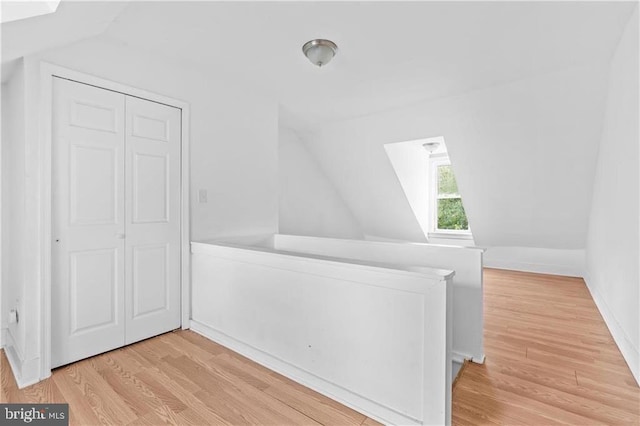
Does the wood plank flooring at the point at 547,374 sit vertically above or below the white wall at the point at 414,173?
below

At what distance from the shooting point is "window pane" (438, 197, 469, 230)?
570 cm

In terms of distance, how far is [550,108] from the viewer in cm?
307

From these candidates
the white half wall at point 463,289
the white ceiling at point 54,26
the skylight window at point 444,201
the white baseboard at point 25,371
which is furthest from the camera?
the skylight window at point 444,201

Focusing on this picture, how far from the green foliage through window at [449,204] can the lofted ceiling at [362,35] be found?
2.78m

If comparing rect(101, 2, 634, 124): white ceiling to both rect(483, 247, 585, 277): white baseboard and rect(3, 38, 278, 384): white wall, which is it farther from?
rect(483, 247, 585, 277): white baseboard

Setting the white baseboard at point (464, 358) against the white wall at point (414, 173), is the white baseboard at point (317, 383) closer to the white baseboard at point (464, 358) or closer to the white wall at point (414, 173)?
the white baseboard at point (464, 358)

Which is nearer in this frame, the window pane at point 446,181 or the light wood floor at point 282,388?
the light wood floor at point 282,388

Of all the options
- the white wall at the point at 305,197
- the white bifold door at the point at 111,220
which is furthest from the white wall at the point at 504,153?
the white bifold door at the point at 111,220

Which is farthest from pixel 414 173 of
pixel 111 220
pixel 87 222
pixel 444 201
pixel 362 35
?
pixel 87 222

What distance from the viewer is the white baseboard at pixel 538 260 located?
4.59 metres

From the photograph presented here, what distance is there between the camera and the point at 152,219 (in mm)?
2562

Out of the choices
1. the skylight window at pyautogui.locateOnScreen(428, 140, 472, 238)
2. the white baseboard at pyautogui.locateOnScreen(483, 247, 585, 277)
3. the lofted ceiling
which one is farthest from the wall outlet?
the white baseboard at pyautogui.locateOnScreen(483, 247, 585, 277)

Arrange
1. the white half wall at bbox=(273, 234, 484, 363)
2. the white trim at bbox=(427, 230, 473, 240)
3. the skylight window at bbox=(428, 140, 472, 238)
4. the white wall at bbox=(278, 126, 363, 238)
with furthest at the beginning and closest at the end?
the skylight window at bbox=(428, 140, 472, 238), the white trim at bbox=(427, 230, 473, 240), the white wall at bbox=(278, 126, 363, 238), the white half wall at bbox=(273, 234, 484, 363)

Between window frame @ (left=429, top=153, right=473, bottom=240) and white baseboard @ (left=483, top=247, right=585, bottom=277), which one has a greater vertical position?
window frame @ (left=429, top=153, right=473, bottom=240)
